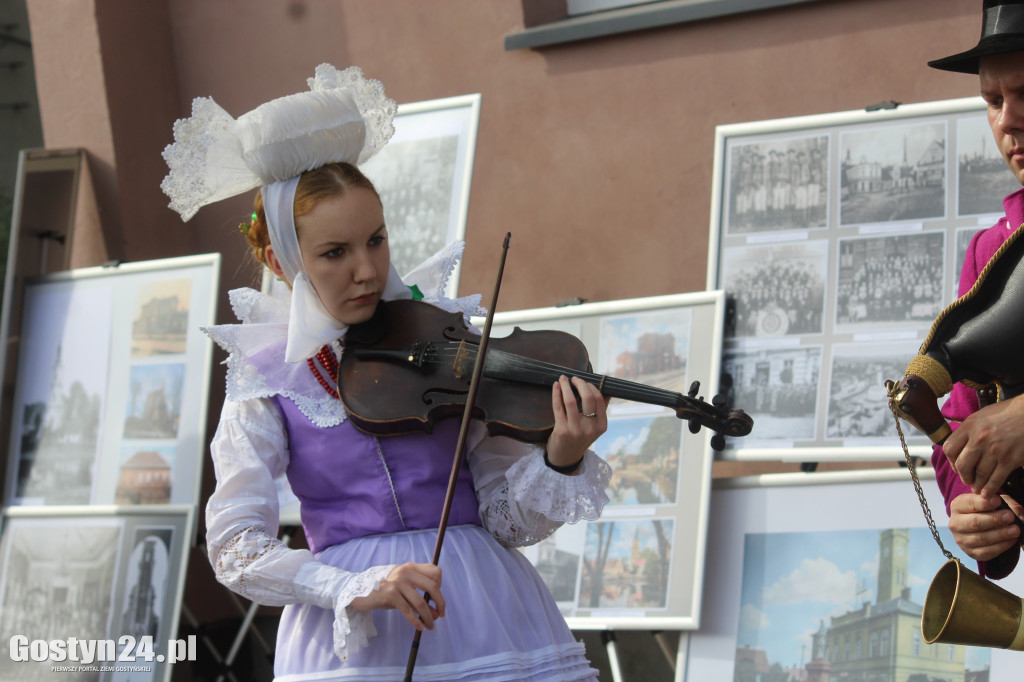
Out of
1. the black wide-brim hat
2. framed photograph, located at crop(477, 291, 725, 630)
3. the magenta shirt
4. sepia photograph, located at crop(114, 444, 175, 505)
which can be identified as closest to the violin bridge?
the magenta shirt

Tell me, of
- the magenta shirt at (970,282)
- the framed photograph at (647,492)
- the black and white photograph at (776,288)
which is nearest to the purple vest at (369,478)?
the magenta shirt at (970,282)

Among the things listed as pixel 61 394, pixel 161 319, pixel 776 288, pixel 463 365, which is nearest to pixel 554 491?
pixel 463 365

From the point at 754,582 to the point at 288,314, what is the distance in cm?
158

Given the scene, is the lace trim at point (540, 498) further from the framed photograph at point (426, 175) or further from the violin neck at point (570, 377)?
the framed photograph at point (426, 175)

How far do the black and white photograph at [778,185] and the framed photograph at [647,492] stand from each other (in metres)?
0.29

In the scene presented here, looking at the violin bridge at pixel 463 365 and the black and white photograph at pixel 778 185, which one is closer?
the violin bridge at pixel 463 365

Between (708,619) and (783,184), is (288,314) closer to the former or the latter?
(708,619)

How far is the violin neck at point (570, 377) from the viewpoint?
Answer: 6.00 ft

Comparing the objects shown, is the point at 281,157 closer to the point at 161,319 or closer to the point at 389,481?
the point at 389,481

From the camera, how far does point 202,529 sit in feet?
15.0

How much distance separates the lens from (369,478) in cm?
189

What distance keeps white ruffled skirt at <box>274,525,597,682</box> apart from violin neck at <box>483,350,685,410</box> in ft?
0.97

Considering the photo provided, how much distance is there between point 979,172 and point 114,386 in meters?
3.06

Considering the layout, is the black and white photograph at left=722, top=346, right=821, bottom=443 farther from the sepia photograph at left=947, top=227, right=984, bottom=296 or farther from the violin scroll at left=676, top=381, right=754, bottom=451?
the violin scroll at left=676, top=381, right=754, bottom=451
